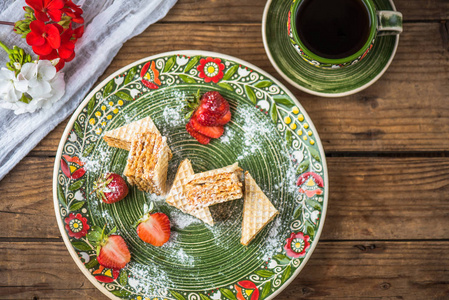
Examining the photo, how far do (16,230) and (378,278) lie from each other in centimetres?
162

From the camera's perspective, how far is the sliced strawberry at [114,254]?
1486 millimetres

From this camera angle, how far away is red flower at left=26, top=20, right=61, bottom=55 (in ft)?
4.68

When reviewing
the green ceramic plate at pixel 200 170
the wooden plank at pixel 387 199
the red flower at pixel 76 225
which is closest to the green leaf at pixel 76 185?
the green ceramic plate at pixel 200 170

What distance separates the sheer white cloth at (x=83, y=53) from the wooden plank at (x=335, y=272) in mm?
416

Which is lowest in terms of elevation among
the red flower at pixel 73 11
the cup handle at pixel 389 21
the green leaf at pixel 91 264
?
the green leaf at pixel 91 264

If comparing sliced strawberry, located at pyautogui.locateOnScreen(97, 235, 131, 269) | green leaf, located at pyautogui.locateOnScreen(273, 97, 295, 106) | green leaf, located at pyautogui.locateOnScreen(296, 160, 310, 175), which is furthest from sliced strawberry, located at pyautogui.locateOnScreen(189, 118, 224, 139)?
sliced strawberry, located at pyautogui.locateOnScreen(97, 235, 131, 269)

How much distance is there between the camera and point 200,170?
1.58 metres

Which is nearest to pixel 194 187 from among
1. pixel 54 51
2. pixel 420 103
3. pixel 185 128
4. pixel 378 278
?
pixel 185 128

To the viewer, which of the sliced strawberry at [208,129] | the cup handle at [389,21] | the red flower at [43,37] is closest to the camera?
the cup handle at [389,21]

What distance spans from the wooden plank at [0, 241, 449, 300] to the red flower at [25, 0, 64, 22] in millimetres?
957

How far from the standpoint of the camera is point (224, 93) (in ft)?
5.05

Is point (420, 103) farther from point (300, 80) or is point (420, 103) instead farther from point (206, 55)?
point (206, 55)

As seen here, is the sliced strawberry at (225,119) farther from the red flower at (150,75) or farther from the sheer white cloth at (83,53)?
the sheer white cloth at (83,53)

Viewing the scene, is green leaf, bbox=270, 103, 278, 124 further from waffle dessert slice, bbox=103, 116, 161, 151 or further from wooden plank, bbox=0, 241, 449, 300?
wooden plank, bbox=0, 241, 449, 300
